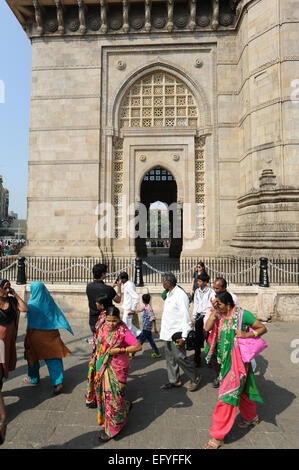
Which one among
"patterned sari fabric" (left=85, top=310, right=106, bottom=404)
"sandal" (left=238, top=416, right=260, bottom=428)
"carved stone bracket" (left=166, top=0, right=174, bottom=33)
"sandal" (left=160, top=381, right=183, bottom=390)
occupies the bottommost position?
"sandal" (left=160, top=381, right=183, bottom=390)

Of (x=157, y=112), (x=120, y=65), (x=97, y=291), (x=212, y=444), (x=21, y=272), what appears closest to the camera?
(x=212, y=444)

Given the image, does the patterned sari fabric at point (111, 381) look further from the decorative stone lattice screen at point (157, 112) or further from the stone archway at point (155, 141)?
the decorative stone lattice screen at point (157, 112)

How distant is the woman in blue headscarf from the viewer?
3.65 m

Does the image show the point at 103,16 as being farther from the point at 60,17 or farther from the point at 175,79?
the point at 175,79

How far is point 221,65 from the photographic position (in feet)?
39.6

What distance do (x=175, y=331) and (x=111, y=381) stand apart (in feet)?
3.77

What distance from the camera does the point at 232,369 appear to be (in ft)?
8.93

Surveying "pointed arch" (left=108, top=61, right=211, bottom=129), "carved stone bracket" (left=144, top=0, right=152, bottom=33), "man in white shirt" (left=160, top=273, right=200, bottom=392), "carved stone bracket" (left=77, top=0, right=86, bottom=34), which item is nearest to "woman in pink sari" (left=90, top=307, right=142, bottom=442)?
"man in white shirt" (left=160, top=273, right=200, bottom=392)

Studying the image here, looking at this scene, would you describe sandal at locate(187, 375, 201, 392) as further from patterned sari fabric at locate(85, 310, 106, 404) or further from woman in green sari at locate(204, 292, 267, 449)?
patterned sari fabric at locate(85, 310, 106, 404)

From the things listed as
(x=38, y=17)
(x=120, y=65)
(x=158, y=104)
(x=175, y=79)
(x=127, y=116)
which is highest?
(x=38, y=17)

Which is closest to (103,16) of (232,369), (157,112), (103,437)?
(157,112)

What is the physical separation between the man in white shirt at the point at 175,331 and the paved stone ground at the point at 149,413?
152 mm

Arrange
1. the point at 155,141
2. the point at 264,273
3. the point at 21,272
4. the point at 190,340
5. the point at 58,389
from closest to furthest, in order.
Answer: the point at 58,389 → the point at 190,340 → the point at 264,273 → the point at 21,272 → the point at 155,141
